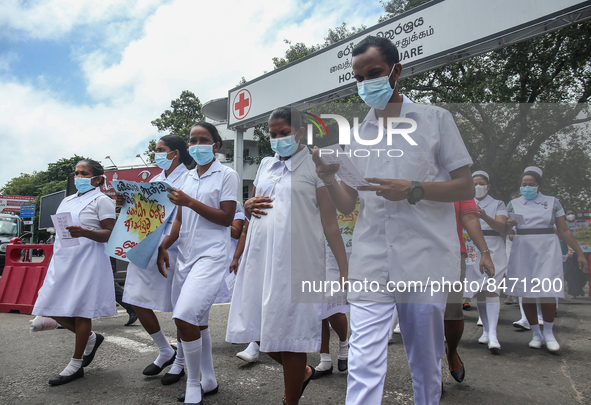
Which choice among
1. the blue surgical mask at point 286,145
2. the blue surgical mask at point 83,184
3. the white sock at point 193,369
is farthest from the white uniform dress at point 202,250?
the blue surgical mask at point 83,184

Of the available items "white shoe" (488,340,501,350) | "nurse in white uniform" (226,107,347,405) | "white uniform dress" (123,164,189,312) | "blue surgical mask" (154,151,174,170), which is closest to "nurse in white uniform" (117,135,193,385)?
"white uniform dress" (123,164,189,312)

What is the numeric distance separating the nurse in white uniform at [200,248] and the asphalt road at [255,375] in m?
0.34

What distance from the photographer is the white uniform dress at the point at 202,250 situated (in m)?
2.76

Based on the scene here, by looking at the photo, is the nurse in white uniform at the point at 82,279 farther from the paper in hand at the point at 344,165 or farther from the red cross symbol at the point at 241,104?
the red cross symbol at the point at 241,104

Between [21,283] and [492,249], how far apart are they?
709 cm

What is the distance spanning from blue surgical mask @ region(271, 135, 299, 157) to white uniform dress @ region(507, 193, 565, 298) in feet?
10.7

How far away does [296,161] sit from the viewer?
2.65 metres

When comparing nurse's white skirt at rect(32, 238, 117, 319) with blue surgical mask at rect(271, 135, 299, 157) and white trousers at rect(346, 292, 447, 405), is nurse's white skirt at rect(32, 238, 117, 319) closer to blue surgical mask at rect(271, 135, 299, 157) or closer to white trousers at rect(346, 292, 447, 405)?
blue surgical mask at rect(271, 135, 299, 157)

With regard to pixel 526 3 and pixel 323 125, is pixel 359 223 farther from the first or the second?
pixel 526 3

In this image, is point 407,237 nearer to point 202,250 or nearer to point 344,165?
point 344,165

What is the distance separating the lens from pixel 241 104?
10.9 metres

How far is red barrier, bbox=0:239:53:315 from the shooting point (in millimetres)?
6777

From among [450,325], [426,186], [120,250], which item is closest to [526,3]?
[450,325]

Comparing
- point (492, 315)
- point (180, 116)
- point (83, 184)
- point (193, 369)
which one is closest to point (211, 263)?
point (193, 369)
